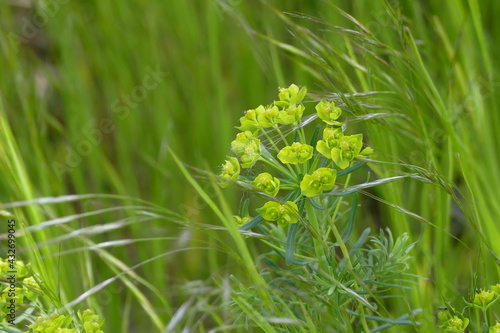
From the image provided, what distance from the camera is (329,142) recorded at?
0.68m

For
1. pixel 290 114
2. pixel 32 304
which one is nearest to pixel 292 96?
pixel 290 114

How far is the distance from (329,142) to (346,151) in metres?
0.02

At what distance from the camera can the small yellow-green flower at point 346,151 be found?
68cm

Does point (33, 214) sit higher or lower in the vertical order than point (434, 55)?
lower

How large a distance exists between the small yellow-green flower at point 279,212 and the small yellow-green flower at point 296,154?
5cm

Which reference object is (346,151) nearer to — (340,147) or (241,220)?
(340,147)

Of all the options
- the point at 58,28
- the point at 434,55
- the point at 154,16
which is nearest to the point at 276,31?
the point at 154,16

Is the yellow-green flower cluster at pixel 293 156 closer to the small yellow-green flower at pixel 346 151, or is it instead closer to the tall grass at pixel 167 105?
the small yellow-green flower at pixel 346 151

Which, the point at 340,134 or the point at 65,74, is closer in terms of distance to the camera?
the point at 340,134

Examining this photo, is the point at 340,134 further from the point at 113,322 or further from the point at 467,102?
the point at 113,322

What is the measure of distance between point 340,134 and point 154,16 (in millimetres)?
1262

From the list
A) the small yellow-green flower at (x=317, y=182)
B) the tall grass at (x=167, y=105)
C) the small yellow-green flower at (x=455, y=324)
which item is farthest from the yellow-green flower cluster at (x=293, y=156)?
Result: the tall grass at (x=167, y=105)

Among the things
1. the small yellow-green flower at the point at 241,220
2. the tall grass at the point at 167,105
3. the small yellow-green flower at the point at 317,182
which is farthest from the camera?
the tall grass at the point at 167,105

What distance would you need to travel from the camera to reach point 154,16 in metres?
1.83
